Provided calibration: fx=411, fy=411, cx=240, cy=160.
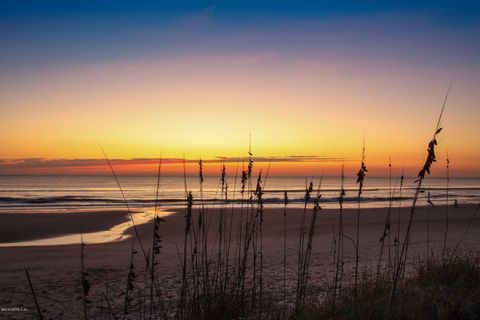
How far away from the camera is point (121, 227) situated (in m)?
17.8

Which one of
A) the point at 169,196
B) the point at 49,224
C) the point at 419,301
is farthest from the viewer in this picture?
the point at 169,196

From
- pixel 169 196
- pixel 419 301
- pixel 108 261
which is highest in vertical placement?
pixel 419 301

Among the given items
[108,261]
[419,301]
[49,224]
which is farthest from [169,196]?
[419,301]

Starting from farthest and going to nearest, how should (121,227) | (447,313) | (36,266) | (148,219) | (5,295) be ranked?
(148,219), (121,227), (36,266), (5,295), (447,313)

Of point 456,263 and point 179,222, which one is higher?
point 456,263

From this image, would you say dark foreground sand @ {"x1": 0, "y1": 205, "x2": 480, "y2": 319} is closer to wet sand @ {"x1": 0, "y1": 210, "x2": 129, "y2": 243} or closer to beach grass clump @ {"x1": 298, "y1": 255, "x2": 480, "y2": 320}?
wet sand @ {"x1": 0, "y1": 210, "x2": 129, "y2": 243}

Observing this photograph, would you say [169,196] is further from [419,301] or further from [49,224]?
[419,301]

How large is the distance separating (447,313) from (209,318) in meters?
2.28

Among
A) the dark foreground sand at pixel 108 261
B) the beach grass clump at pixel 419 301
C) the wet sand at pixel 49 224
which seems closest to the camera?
the beach grass clump at pixel 419 301

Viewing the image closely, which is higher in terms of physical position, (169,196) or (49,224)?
(49,224)

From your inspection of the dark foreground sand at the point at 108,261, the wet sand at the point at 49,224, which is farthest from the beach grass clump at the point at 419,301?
the wet sand at the point at 49,224

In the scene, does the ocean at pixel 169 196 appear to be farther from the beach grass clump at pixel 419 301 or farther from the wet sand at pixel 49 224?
the wet sand at pixel 49 224

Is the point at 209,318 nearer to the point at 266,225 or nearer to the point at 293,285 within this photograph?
the point at 293,285

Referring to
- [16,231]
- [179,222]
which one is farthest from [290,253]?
[16,231]
